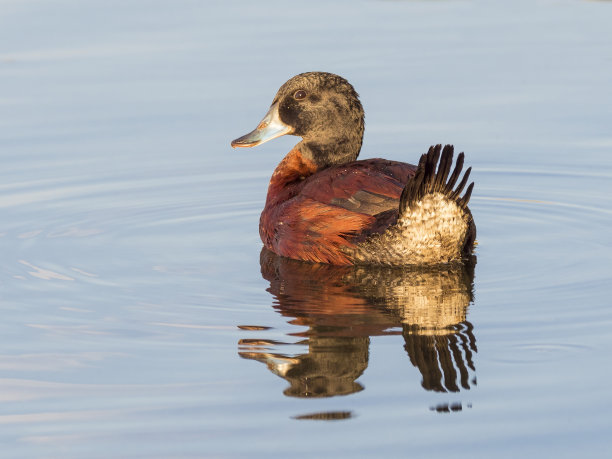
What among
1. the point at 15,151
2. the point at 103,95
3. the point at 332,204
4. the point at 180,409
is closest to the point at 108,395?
the point at 180,409

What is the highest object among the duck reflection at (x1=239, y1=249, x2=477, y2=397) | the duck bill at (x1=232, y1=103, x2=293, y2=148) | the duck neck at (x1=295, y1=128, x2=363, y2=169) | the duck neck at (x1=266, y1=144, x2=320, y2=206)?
the duck bill at (x1=232, y1=103, x2=293, y2=148)

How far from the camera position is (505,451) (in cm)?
453

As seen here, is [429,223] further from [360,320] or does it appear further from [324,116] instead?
[324,116]

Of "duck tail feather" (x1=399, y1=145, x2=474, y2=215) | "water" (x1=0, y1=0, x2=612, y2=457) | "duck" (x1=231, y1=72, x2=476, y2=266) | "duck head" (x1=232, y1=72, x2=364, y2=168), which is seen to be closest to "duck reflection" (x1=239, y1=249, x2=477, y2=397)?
"water" (x1=0, y1=0, x2=612, y2=457)

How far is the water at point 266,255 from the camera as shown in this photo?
493cm

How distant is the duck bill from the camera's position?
8.29 meters

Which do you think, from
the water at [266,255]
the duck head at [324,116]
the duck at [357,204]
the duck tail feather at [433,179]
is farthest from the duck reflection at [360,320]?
the duck head at [324,116]

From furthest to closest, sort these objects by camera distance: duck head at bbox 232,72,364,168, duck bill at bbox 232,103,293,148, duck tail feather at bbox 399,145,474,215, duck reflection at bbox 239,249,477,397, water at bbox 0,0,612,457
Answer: duck bill at bbox 232,103,293,148 → duck head at bbox 232,72,364,168 → duck tail feather at bbox 399,145,474,215 → duck reflection at bbox 239,249,477,397 → water at bbox 0,0,612,457

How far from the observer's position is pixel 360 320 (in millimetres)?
6172

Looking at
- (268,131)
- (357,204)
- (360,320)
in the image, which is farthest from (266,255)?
(360,320)

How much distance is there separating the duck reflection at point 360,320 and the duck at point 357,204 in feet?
0.44

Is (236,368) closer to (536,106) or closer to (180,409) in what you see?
(180,409)

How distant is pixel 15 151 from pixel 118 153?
33.6 inches

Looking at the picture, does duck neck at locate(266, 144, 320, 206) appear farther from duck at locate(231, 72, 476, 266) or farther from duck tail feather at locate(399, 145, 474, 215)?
duck tail feather at locate(399, 145, 474, 215)
